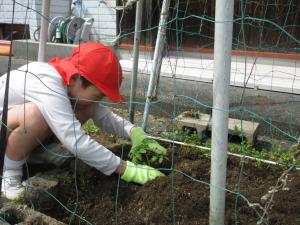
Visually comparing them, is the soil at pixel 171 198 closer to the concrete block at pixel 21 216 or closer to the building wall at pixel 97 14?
the concrete block at pixel 21 216

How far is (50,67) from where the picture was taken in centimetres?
213

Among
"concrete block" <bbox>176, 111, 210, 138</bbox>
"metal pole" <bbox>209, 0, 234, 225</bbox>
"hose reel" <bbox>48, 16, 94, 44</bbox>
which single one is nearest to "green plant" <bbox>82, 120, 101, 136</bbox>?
"concrete block" <bbox>176, 111, 210, 138</bbox>

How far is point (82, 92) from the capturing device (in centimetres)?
207

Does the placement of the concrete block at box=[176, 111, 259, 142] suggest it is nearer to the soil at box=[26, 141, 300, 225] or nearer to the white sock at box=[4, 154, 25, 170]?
the soil at box=[26, 141, 300, 225]

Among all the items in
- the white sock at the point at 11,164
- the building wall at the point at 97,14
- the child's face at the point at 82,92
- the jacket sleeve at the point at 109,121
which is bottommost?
the white sock at the point at 11,164

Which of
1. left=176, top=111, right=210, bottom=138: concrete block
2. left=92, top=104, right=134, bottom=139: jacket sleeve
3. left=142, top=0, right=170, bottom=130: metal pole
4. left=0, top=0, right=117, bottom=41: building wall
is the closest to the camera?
left=92, top=104, right=134, bottom=139: jacket sleeve

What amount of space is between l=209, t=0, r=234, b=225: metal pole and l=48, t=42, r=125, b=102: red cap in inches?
30.2

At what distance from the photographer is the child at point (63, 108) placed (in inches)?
76.3

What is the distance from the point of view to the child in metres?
1.94

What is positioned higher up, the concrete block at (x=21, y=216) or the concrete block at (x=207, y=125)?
the concrete block at (x=207, y=125)

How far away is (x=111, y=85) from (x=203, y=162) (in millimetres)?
722

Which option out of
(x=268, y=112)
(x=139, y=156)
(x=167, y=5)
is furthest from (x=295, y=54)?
(x=139, y=156)

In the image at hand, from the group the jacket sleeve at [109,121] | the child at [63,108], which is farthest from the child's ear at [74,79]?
the jacket sleeve at [109,121]

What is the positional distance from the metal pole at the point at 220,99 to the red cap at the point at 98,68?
0.77 meters
